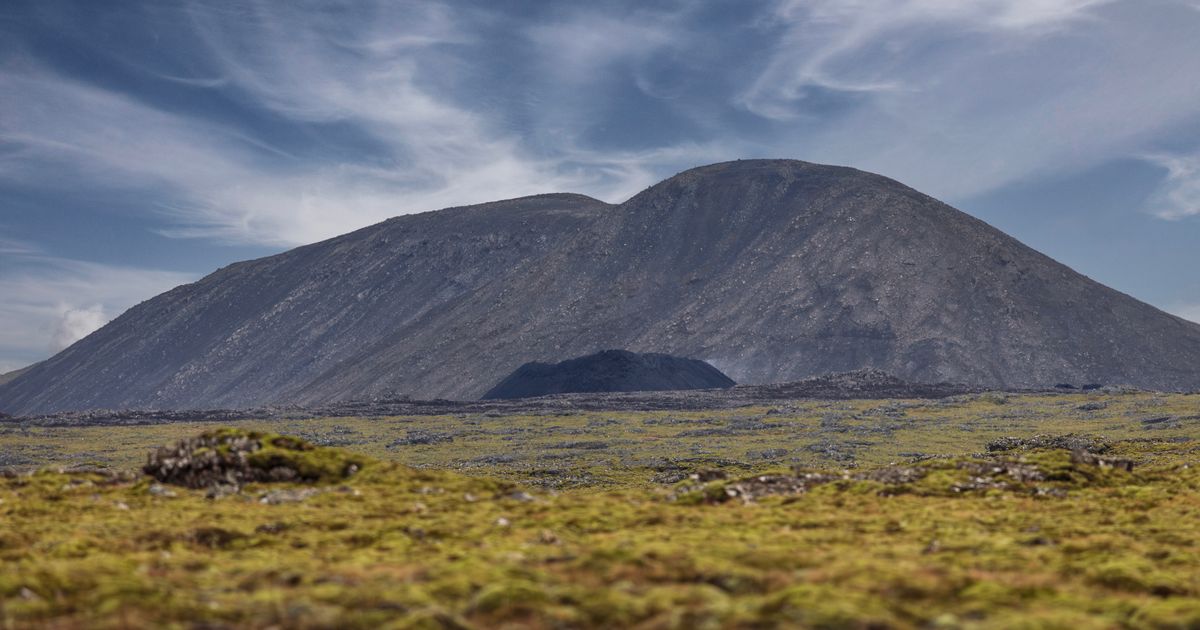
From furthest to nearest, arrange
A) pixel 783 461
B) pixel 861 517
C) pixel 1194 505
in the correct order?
pixel 783 461, pixel 1194 505, pixel 861 517

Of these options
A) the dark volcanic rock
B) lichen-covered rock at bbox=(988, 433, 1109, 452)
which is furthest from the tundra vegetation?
the dark volcanic rock

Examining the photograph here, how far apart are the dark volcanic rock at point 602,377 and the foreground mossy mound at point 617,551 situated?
486ft

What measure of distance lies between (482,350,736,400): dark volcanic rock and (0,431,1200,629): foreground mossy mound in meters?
148

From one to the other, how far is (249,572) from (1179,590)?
693 inches

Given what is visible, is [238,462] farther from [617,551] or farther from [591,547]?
[617,551]

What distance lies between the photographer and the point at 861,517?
2739cm

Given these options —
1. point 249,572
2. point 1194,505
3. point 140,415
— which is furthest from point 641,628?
point 140,415

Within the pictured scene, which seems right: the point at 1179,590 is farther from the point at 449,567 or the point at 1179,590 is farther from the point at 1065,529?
the point at 449,567

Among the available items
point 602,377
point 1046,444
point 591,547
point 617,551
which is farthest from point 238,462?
point 602,377

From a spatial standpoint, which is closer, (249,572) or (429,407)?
(249,572)

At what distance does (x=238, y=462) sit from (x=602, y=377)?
155 m

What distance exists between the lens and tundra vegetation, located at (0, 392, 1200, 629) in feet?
49.9

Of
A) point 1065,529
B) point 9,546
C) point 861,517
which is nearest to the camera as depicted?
point 9,546

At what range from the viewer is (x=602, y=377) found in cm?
18638
